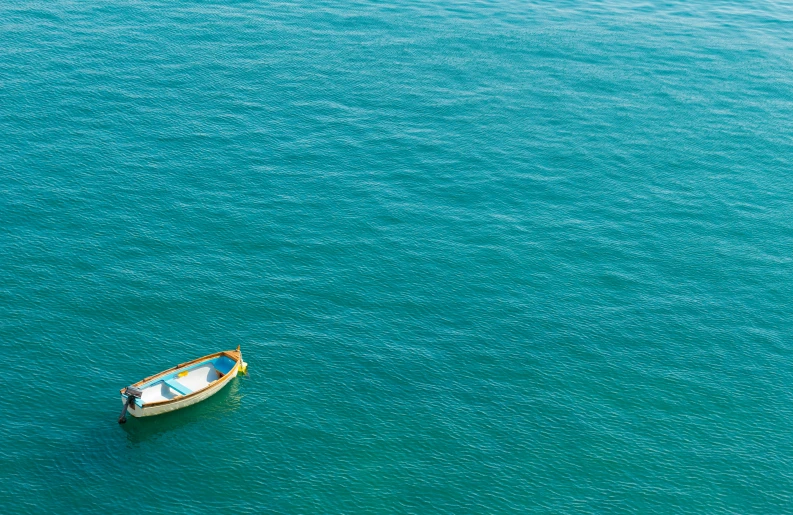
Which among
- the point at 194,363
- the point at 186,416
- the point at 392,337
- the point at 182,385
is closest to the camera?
the point at 186,416

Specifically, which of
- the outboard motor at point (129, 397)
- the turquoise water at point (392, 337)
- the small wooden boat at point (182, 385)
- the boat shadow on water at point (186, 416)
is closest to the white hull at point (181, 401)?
the small wooden boat at point (182, 385)

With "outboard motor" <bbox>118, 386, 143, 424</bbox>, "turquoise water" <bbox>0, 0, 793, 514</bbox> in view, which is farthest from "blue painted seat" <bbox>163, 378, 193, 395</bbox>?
"outboard motor" <bbox>118, 386, 143, 424</bbox>

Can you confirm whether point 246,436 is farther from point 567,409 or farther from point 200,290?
point 567,409

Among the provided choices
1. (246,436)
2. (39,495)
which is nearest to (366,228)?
(246,436)

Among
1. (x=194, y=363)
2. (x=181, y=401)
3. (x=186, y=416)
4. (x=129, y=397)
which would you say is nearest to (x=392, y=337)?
(x=194, y=363)

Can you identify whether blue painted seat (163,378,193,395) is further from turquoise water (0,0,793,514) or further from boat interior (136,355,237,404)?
turquoise water (0,0,793,514)

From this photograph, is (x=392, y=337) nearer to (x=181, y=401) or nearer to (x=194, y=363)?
(x=194, y=363)

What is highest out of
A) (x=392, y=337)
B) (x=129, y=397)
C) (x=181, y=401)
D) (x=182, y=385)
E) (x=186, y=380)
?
(x=392, y=337)
